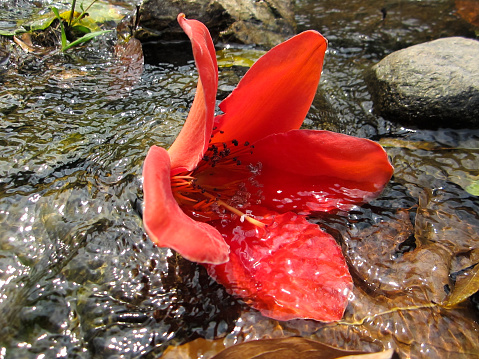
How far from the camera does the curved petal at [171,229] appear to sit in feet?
3.84

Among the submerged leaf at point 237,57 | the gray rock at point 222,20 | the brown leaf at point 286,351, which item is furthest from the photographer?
the gray rock at point 222,20

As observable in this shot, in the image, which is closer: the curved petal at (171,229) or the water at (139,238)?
the curved petal at (171,229)

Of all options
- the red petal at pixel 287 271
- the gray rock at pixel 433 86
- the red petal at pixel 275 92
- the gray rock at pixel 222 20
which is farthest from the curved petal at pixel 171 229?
the gray rock at pixel 222 20

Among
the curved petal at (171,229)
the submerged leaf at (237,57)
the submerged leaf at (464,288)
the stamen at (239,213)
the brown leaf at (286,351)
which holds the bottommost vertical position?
the submerged leaf at (464,288)

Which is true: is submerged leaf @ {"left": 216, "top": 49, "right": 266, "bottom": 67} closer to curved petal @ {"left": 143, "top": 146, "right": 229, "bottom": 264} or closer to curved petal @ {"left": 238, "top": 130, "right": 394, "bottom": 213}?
curved petal @ {"left": 238, "top": 130, "right": 394, "bottom": 213}

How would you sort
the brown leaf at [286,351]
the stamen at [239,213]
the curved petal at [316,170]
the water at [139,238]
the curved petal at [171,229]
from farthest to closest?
1. the curved petal at [316,170]
2. the stamen at [239,213]
3. the water at [139,238]
4. the brown leaf at [286,351]
5. the curved petal at [171,229]

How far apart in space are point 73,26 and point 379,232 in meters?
3.36

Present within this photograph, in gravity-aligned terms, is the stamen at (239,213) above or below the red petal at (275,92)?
below

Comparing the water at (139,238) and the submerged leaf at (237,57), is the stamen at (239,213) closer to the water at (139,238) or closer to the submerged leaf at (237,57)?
the water at (139,238)

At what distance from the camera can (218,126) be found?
1.87 m

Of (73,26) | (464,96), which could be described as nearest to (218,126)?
(464,96)

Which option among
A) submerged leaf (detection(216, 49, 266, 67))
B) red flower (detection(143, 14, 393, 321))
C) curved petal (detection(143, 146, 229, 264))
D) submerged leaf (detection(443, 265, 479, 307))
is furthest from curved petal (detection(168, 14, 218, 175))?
submerged leaf (detection(216, 49, 266, 67))

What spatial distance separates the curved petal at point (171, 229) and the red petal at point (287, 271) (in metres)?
0.28

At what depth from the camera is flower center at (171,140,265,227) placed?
5.71 feet
